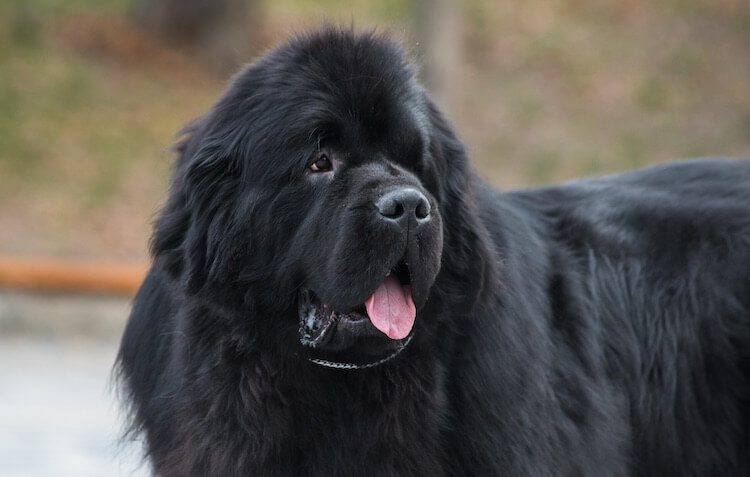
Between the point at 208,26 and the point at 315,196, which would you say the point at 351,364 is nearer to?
the point at 315,196

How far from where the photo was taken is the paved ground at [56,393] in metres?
6.05

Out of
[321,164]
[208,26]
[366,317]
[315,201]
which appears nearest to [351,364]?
[366,317]

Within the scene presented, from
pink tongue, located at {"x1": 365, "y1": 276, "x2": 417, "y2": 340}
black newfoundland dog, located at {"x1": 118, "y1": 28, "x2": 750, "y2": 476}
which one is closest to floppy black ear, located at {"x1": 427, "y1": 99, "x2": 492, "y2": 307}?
black newfoundland dog, located at {"x1": 118, "y1": 28, "x2": 750, "y2": 476}

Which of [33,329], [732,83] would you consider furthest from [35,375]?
[732,83]

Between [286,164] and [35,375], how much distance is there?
5245mm

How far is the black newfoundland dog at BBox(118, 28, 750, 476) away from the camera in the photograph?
3172 millimetres

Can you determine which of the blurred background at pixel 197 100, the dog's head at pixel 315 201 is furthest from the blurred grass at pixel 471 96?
the dog's head at pixel 315 201

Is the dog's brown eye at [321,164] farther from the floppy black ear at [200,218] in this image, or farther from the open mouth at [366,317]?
the open mouth at [366,317]

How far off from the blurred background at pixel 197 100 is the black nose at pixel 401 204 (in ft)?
17.3

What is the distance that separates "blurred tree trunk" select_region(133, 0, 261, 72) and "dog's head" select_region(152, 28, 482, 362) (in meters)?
9.13

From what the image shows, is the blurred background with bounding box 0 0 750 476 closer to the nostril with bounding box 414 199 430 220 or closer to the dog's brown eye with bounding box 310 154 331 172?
the dog's brown eye with bounding box 310 154 331 172

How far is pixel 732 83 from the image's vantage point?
505 inches

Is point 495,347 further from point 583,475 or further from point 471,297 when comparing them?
point 583,475

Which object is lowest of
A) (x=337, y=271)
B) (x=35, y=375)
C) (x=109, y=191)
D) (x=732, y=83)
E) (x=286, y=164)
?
(x=35, y=375)
